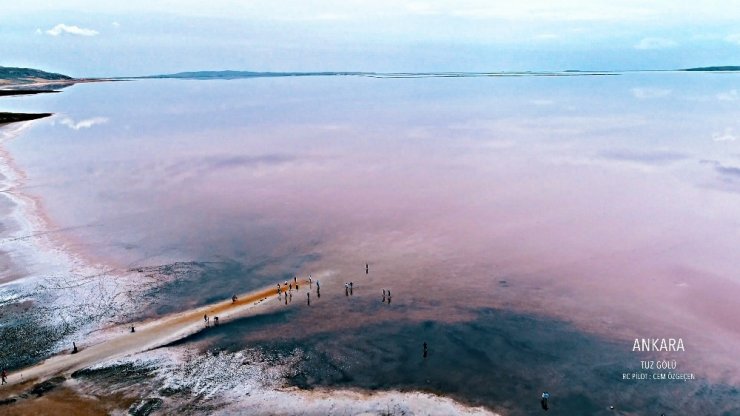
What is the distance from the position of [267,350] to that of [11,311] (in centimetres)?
1262

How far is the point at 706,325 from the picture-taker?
Result: 22969 millimetres

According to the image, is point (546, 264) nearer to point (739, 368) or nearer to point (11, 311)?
point (739, 368)

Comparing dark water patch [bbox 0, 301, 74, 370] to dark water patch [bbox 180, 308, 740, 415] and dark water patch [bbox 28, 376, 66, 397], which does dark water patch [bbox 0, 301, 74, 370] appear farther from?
dark water patch [bbox 180, 308, 740, 415]

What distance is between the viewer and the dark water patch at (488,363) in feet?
61.7

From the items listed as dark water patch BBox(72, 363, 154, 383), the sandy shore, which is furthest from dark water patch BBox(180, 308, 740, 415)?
dark water patch BBox(72, 363, 154, 383)

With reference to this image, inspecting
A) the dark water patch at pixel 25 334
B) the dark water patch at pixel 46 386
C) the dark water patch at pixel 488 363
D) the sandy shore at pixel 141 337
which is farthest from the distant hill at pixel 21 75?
the dark water patch at pixel 488 363

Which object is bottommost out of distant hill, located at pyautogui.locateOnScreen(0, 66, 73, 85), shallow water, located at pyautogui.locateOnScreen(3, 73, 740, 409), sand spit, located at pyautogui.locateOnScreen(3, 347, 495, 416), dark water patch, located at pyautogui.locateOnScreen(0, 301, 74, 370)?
sand spit, located at pyautogui.locateOnScreen(3, 347, 495, 416)

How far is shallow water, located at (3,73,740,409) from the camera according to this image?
2464cm

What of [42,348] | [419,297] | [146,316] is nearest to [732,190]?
[419,297]

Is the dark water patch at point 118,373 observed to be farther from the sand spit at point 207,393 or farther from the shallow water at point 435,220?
the shallow water at point 435,220

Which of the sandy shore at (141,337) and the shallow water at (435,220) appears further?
the shallow water at (435,220)

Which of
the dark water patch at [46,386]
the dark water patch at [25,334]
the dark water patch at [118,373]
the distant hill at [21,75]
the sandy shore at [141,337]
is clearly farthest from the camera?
the distant hill at [21,75]

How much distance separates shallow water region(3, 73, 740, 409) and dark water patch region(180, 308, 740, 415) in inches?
10.9

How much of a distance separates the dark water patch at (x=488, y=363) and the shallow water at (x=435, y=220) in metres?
0.28
